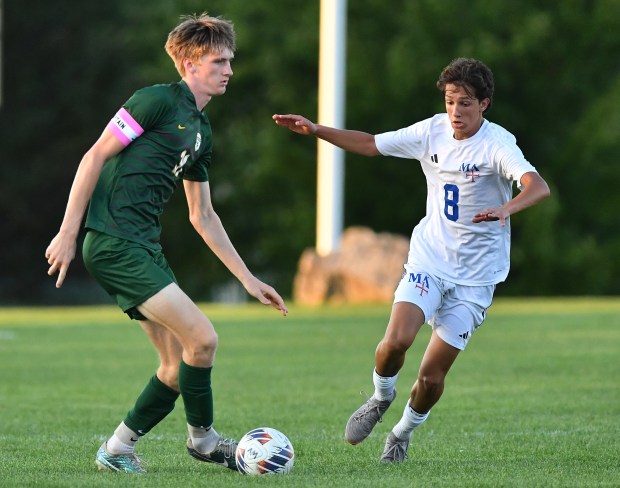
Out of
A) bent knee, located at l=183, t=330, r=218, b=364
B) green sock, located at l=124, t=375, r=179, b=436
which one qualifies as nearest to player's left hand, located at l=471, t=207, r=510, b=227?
bent knee, located at l=183, t=330, r=218, b=364

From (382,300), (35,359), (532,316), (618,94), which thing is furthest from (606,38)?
(35,359)

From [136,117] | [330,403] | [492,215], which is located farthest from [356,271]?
[136,117]

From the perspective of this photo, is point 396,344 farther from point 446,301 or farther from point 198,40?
point 198,40

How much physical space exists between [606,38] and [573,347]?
25360mm

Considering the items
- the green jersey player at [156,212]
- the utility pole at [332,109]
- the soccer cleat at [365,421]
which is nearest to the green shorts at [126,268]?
the green jersey player at [156,212]

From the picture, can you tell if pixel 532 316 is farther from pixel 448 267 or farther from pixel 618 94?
pixel 618 94

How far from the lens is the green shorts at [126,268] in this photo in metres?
6.48

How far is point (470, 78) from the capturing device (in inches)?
288

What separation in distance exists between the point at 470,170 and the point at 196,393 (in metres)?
1.99

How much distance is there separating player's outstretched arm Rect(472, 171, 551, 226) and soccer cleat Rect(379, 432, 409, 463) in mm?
1404

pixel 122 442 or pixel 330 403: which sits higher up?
pixel 122 442

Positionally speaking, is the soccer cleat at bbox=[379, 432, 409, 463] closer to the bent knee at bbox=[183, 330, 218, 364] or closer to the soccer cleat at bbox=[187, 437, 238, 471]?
the soccer cleat at bbox=[187, 437, 238, 471]

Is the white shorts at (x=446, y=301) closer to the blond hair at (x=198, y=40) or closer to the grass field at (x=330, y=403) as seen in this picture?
the grass field at (x=330, y=403)

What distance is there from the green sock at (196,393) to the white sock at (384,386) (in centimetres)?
108
